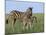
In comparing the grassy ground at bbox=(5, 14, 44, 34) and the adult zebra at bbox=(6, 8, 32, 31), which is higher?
the adult zebra at bbox=(6, 8, 32, 31)

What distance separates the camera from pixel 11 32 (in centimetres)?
157

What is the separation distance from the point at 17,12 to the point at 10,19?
6.1 inches

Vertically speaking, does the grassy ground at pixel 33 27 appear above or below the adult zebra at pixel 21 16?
below

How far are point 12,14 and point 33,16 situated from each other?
336 mm

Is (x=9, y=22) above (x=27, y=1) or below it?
below

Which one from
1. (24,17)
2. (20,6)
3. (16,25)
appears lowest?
(16,25)

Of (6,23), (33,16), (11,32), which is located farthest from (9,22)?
(33,16)

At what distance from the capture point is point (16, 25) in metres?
1.58

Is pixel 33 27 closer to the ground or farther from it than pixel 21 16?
closer to the ground
